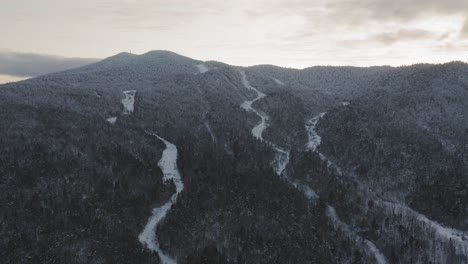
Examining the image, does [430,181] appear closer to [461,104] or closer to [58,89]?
[461,104]

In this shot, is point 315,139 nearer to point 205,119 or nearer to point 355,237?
point 205,119

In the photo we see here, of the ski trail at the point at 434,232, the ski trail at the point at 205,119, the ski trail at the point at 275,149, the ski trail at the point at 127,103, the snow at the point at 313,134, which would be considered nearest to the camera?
the ski trail at the point at 434,232

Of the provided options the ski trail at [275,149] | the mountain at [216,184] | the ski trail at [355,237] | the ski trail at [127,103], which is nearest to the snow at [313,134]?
the mountain at [216,184]

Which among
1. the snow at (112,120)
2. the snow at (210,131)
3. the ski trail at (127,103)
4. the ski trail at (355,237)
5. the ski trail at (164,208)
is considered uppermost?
the ski trail at (127,103)

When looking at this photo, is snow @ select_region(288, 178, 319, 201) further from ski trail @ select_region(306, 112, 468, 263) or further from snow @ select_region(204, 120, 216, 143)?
snow @ select_region(204, 120, 216, 143)

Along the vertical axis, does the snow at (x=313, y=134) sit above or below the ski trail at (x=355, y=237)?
above

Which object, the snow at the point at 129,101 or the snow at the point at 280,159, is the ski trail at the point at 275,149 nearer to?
the snow at the point at 280,159

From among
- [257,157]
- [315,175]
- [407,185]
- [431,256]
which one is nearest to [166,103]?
[257,157]
